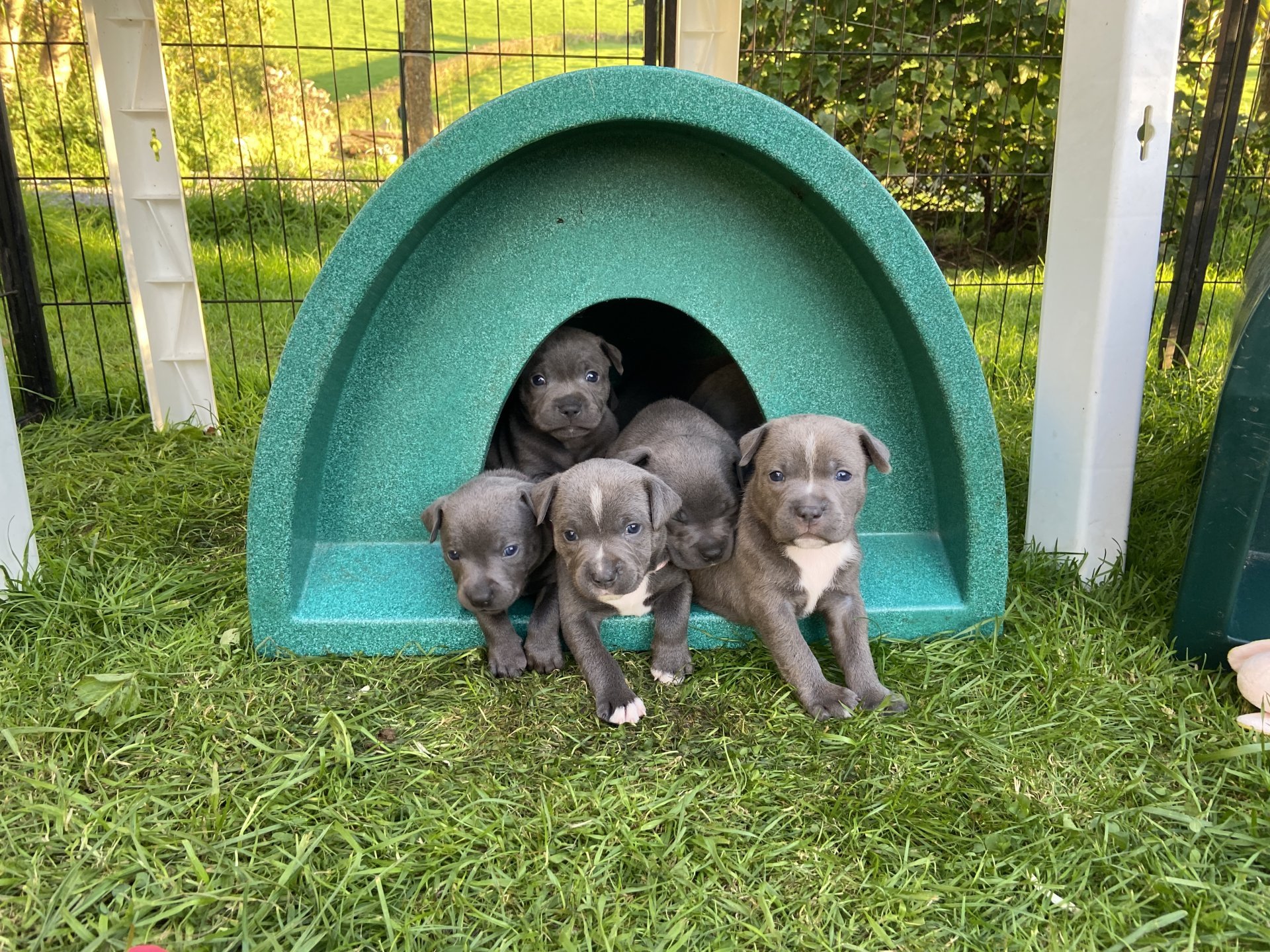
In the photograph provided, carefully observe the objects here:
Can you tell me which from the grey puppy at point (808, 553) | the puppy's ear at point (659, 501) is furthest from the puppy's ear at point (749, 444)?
the puppy's ear at point (659, 501)

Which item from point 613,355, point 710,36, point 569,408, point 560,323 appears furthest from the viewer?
point 710,36

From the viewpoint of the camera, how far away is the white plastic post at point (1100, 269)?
10.1 ft

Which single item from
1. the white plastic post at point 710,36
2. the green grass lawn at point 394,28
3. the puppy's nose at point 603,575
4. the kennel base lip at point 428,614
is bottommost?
the kennel base lip at point 428,614

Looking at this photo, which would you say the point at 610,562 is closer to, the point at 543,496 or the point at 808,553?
the point at 543,496

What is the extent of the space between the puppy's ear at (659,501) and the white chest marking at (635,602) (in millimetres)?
206

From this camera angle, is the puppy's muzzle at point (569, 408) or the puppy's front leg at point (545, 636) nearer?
the puppy's front leg at point (545, 636)

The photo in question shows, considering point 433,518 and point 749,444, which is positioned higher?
point 749,444

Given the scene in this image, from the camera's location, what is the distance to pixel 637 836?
7.57 ft

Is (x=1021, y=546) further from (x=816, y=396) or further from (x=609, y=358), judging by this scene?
(x=609, y=358)

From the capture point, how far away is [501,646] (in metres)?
3.01

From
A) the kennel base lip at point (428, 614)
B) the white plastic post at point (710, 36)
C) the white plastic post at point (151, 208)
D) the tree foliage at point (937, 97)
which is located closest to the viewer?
the kennel base lip at point (428, 614)

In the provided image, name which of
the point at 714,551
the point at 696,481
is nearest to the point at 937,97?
the point at 696,481

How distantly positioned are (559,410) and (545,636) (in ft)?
2.82

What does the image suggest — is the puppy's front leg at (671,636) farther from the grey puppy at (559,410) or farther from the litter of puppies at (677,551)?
the grey puppy at (559,410)
